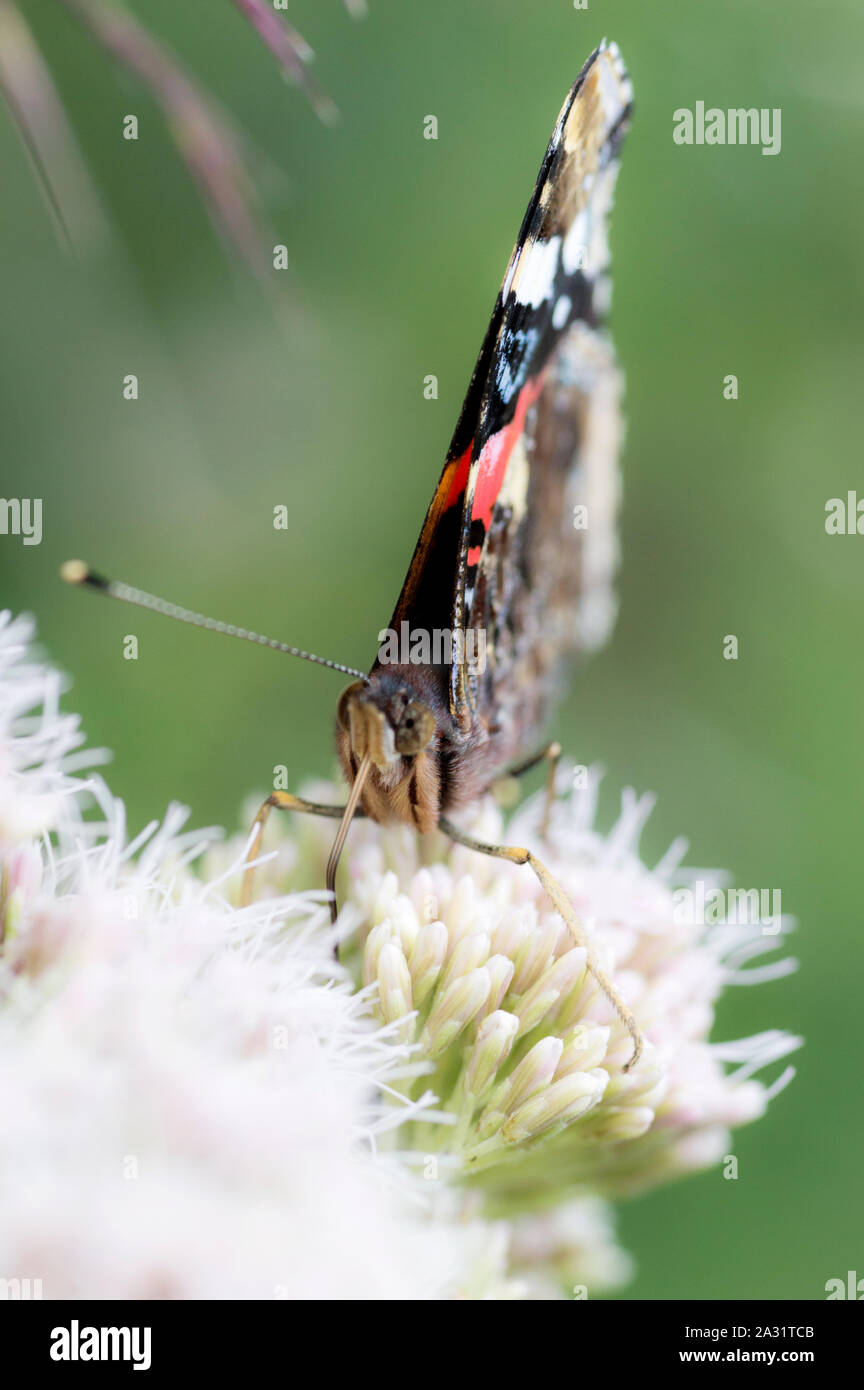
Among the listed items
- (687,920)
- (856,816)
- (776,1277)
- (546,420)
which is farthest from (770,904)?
(546,420)

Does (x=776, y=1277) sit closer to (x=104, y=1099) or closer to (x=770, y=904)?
(x=770, y=904)

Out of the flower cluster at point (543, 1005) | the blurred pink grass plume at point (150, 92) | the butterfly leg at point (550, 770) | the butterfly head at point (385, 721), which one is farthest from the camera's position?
the butterfly leg at point (550, 770)

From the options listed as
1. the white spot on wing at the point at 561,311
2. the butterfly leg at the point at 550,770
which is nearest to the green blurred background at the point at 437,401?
the butterfly leg at the point at 550,770

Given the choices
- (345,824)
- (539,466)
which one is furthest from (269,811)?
(539,466)

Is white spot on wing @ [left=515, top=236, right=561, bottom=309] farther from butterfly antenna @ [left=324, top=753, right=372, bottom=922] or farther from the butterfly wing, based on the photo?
butterfly antenna @ [left=324, top=753, right=372, bottom=922]

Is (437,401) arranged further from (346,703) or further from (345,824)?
(345,824)

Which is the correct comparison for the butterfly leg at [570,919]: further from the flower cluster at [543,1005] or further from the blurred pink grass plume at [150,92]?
the blurred pink grass plume at [150,92]

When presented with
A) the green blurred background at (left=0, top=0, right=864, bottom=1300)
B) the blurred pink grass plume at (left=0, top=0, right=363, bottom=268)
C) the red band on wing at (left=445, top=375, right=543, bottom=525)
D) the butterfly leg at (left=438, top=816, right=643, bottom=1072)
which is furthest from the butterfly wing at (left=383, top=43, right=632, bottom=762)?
the green blurred background at (left=0, top=0, right=864, bottom=1300)
